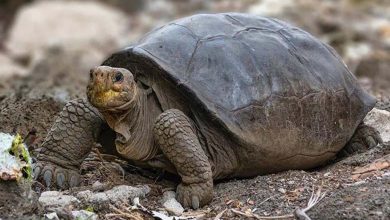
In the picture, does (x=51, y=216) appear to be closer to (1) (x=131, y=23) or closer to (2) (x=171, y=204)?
(2) (x=171, y=204)

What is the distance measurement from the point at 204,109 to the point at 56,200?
35.4 inches

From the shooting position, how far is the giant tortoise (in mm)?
4004

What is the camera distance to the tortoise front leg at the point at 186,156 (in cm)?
397

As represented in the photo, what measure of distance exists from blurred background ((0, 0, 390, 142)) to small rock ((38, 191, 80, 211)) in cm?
394

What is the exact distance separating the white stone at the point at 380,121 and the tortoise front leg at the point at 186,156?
1587 millimetres

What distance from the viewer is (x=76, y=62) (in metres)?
13.5

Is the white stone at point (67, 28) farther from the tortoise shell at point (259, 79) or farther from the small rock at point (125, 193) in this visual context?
the small rock at point (125, 193)

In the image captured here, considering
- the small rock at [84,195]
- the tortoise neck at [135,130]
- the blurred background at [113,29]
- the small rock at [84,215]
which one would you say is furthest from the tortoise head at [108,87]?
the blurred background at [113,29]

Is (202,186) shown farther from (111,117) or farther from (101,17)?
(101,17)

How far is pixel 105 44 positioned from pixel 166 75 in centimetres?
1295

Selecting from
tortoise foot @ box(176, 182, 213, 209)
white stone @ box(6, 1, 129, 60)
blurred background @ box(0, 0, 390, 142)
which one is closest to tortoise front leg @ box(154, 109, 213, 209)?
tortoise foot @ box(176, 182, 213, 209)

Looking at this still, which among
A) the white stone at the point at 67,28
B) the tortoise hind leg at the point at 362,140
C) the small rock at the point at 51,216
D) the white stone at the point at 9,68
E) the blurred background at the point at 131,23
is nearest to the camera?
the small rock at the point at 51,216

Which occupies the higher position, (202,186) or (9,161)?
(9,161)

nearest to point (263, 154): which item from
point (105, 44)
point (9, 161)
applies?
point (9, 161)
